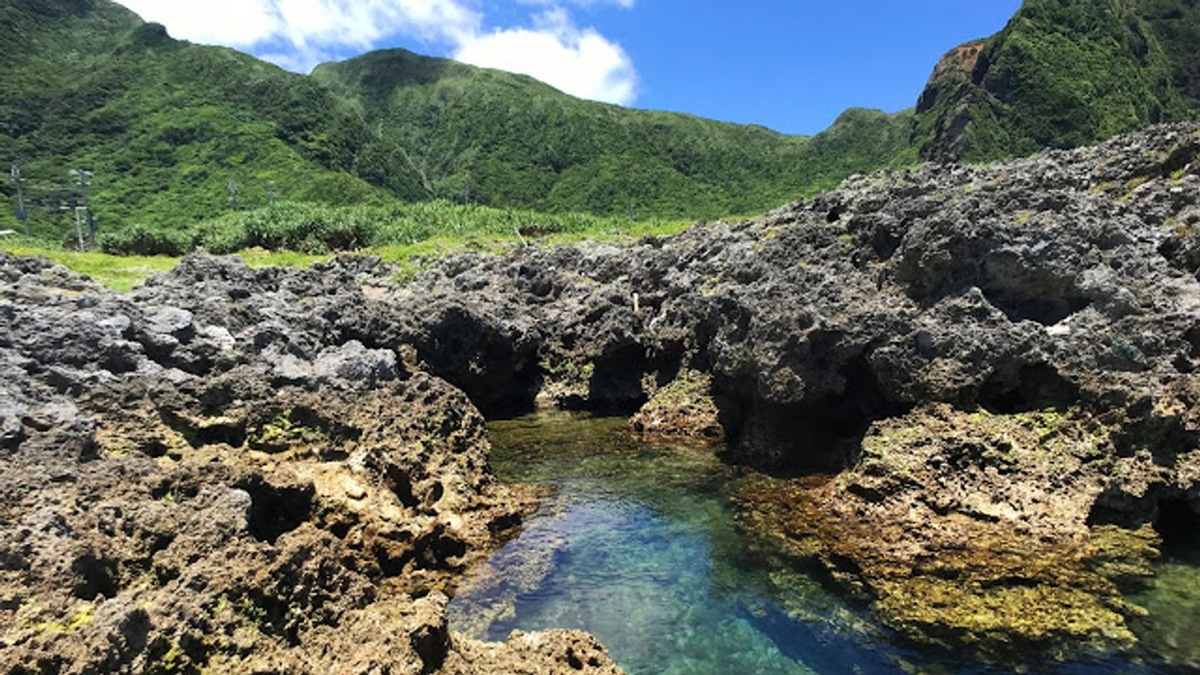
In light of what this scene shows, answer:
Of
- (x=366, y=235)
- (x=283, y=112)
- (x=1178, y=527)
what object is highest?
(x=283, y=112)

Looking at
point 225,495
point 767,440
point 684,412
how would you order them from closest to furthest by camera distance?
point 225,495 < point 767,440 < point 684,412

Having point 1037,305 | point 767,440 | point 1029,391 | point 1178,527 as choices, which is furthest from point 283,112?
point 1178,527

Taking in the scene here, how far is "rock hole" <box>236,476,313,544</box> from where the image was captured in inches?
474

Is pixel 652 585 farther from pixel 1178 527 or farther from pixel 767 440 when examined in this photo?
pixel 1178 527

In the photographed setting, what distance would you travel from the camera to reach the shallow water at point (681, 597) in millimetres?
11039

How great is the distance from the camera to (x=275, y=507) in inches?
501

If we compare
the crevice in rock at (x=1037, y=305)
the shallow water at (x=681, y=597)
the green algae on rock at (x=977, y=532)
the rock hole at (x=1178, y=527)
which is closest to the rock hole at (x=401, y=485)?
the shallow water at (x=681, y=597)

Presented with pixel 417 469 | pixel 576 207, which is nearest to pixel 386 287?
pixel 417 469

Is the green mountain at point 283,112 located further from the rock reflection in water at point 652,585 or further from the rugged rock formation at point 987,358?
the rugged rock formation at point 987,358

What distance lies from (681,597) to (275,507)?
7841mm

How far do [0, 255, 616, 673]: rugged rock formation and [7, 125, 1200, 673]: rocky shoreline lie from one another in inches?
2.1

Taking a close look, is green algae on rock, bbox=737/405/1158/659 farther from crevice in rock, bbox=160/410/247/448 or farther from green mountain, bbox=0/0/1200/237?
green mountain, bbox=0/0/1200/237

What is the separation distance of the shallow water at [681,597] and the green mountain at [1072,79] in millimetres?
138752

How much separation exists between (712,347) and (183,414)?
15.9m
